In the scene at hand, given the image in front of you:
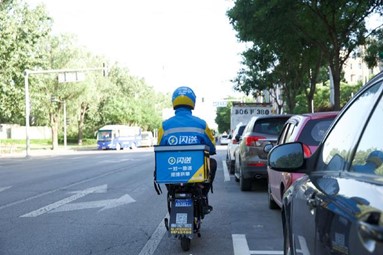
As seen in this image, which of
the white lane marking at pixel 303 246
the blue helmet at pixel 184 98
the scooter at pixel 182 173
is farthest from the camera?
the blue helmet at pixel 184 98

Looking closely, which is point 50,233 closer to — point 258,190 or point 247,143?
point 247,143

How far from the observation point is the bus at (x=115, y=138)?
192ft

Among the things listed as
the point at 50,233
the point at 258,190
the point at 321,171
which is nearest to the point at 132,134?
the point at 258,190

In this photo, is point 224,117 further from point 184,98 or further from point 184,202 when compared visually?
point 184,202

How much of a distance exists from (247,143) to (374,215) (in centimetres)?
968

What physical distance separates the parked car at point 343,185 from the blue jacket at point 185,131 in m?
2.98

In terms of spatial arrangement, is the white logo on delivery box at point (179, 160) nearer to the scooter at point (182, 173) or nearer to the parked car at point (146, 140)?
the scooter at point (182, 173)

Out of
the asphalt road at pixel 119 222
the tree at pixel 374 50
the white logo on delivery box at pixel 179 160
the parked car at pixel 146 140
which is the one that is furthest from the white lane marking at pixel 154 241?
the parked car at pixel 146 140

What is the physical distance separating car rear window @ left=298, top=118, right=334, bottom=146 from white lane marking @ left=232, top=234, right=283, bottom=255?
5.32 feet

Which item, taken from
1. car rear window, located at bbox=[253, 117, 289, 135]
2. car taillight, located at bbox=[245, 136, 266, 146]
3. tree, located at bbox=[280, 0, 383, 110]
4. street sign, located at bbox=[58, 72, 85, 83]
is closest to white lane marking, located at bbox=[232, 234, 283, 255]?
car taillight, located at bbox=[245, 136, 266, 146]

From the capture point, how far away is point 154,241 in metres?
6.78

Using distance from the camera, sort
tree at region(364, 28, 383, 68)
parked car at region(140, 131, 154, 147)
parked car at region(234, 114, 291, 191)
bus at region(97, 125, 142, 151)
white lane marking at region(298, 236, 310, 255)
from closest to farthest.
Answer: white lane marking at region(298, 236, 310, 255)
parked car at region(234, 114, 291, 191)
tree at region(364, 28, 383, 68)
bus at region(97, 125, 142, 151)
parked car at region(140, 131, 154, 147)

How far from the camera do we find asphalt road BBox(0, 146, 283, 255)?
6.43 metres

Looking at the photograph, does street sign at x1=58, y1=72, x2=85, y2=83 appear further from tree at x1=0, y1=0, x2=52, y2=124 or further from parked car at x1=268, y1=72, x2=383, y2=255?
parked car at x1=268, y1=72, x2=383, y2=255
